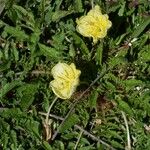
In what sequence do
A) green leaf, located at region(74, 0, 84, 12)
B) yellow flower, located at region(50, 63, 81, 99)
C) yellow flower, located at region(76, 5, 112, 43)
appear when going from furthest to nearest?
green leaf, located at region(74, 0, 84, 12)
yellow flower, located at region(76, 5, 112, 43)
yellow flower, located at region(50, 63, 81, 99)

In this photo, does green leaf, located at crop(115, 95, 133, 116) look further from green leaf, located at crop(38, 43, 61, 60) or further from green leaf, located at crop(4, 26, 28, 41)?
green leaf, located at crop(4, 26, 28, 41)

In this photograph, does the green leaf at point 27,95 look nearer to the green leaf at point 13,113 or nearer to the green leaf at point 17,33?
the green leaf at point 13,113

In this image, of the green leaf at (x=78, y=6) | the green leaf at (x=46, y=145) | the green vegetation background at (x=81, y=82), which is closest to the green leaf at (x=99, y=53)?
the green vegetation background at (x=81, y=82)

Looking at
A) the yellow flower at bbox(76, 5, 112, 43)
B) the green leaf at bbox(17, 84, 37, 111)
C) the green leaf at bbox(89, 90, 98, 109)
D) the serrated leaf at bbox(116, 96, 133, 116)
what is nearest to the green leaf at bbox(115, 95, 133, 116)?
the serrated leaf at bbox(116, 96, 133, 116)

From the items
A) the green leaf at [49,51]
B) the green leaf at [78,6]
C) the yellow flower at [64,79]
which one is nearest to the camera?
the yellow flower at [64,79]

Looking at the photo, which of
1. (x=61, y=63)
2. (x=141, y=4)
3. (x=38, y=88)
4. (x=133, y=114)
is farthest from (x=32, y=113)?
(x=141, y=4)

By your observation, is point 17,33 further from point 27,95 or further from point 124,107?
point 124,107
